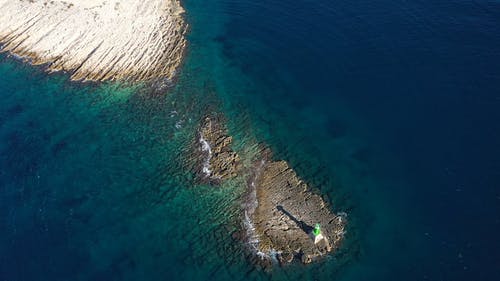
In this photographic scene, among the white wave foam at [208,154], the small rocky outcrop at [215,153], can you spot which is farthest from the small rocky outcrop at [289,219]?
the white wave foam at [208,154]

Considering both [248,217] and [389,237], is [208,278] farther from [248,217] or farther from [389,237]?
[389,237]

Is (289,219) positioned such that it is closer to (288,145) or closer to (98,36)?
(288,145)

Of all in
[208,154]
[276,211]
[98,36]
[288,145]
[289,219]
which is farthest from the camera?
[98,36]

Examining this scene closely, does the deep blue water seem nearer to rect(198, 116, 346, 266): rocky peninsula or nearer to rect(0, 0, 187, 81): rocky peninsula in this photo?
rect(198, 116, 346, 266): rocky peninsula

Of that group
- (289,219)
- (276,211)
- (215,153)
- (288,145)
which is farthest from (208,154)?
(289,219)

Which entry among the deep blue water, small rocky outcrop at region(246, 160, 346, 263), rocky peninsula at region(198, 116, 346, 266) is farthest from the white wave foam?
small rocky outcrop at region(246, 160, 346, 263)

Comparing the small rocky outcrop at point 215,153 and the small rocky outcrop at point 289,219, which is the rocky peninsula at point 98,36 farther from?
the small rocky outcrop at point 289,219
